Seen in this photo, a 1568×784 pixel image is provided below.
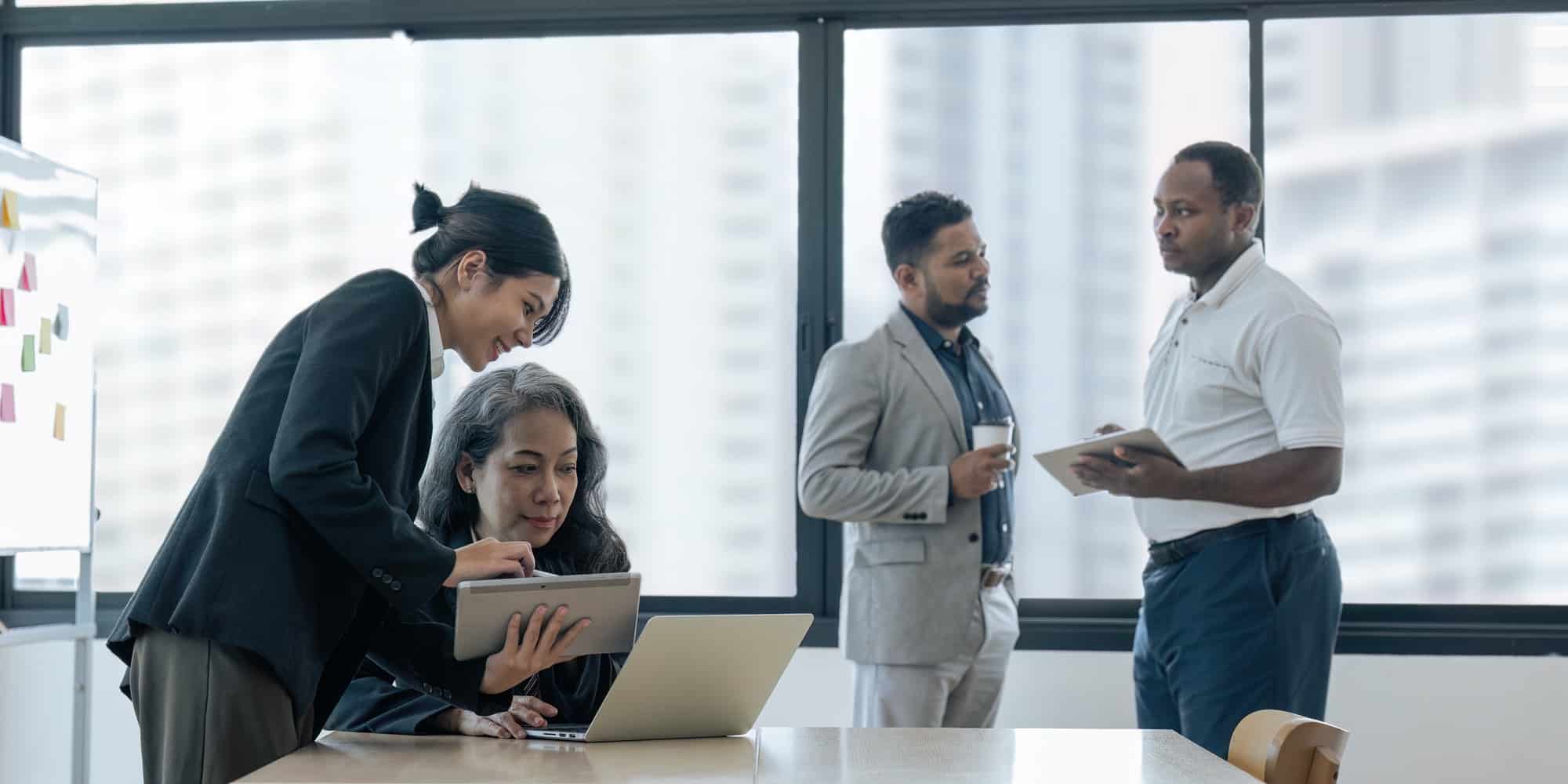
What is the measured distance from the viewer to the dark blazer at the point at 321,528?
64.9 inches

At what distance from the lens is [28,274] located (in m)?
3.04

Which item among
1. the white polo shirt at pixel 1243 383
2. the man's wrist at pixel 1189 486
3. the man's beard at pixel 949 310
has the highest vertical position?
the man's beard at pixel 949 310

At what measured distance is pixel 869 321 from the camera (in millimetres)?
3645

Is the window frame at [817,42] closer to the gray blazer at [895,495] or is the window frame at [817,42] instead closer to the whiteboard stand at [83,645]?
the whiteboard stand at [83,645]

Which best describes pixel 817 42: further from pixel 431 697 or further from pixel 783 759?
pixel 783 759

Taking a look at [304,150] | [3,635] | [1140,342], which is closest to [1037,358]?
[1140,342]

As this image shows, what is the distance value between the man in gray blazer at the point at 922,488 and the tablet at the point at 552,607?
107 centimetres

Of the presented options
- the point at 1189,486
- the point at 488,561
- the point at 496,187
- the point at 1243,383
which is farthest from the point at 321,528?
the point at 496,187

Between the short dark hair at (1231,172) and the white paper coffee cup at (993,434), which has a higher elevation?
the short dark hair at (1231,172)

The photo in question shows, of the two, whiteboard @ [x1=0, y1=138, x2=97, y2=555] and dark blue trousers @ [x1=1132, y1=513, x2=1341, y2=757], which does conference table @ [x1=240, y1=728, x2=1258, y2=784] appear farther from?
whiteboard @ [x1=0, y1=138, x2=97, y2=555]

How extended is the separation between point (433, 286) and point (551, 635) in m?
0.52

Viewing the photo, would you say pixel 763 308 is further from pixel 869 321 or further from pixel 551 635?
pixel 551 635

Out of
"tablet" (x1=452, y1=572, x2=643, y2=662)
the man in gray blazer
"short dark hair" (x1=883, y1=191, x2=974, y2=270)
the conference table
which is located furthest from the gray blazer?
"tablet" (x1=452, y1=572, x2=643, y2=662)

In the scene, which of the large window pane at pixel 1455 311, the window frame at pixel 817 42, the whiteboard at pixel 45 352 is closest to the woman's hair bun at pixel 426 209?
the whiteboard at pixel 45 352
